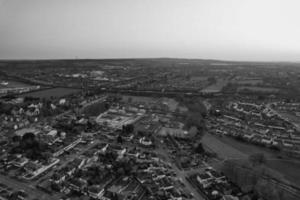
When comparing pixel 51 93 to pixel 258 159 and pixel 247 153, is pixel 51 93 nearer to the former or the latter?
pixel 247 153

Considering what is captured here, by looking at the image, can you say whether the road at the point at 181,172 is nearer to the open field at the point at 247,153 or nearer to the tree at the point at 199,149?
the tree at the point at 199,149

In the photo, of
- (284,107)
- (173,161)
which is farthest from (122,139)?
(284,107)

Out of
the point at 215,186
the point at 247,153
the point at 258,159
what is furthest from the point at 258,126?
the point at 215,186

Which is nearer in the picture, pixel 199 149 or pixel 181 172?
pixel 181 172

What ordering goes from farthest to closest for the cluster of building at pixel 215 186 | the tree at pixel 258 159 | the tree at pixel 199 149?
the tree at pixel 199 149 < the tree at pixel 258 159 < the cluster of building at pixel 215 186

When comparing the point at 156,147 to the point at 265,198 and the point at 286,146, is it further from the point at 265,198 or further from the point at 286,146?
the point at 286,146

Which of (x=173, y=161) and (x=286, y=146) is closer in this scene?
A: (x=173, y=161)

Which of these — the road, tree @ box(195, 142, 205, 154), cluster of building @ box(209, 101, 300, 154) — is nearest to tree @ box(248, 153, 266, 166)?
cluster of building @ box(209, 101, 300, 154)

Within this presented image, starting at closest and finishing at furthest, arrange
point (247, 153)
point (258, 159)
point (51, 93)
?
point (258, 159) → point (247, 153) → point (51, 93)

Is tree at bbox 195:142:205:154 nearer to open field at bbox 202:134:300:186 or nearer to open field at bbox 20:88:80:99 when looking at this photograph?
open field at bbox 202:134:300:186

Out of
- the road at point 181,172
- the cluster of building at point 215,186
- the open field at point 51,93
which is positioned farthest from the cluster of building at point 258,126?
the open field at point 51,93

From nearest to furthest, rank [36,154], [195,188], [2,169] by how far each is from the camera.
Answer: [195,188] → [2,169] → [36,154]
